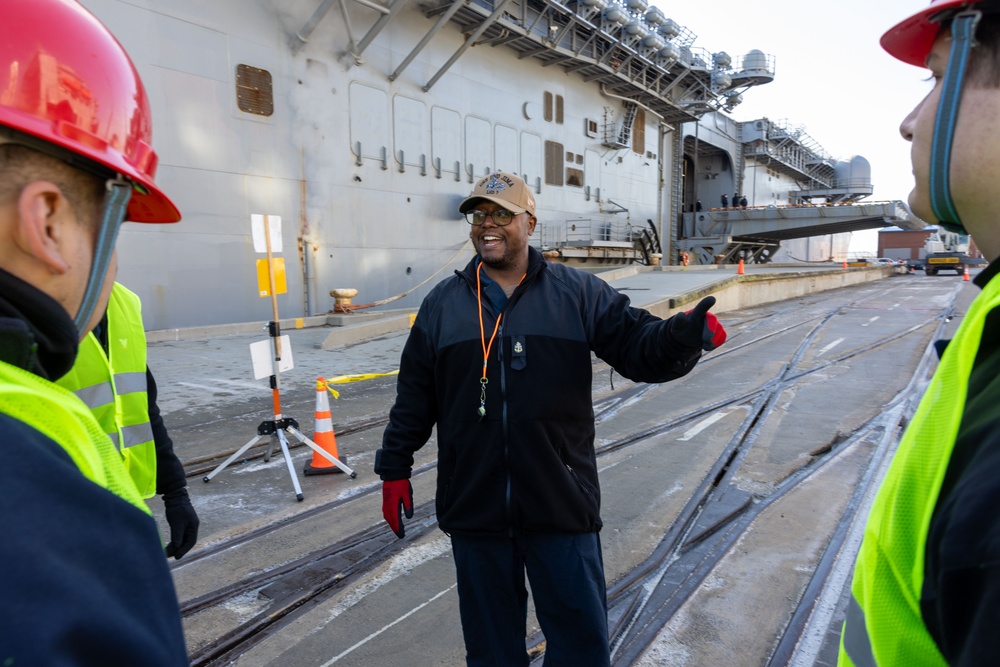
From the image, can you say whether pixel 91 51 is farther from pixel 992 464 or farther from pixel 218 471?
pixel 218 471

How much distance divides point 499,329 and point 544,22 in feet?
77.6

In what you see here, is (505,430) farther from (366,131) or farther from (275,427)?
(366,131)

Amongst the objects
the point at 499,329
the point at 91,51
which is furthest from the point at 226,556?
the point at 91,51

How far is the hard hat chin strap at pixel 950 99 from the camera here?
1.02 meters

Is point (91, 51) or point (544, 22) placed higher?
point (544, 22)

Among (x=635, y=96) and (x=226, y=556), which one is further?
(x=635, y=96)

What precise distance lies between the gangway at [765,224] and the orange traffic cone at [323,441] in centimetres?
3468

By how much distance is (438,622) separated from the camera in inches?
127

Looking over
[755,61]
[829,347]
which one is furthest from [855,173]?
[829,347]

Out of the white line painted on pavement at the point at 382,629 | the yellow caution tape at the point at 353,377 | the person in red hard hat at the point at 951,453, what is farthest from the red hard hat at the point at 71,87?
the yellow caution tape at the point at 353,377

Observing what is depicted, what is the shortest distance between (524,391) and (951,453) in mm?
1764

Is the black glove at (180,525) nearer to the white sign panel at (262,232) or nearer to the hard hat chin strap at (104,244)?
the hard hat chin strap at (104,244)

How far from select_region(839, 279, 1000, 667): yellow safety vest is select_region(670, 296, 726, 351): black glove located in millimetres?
1431

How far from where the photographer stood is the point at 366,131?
17172 millimetres
